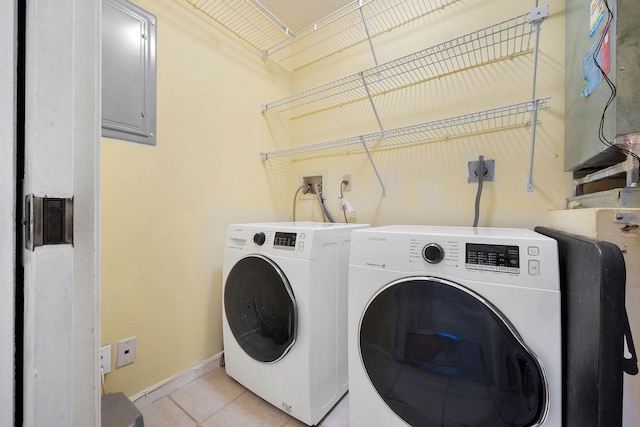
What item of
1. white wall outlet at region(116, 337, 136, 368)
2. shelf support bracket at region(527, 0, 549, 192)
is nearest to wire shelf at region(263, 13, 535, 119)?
shelf support bracket at region(527, 0, 549, 192)

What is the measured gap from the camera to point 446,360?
2.53 ft

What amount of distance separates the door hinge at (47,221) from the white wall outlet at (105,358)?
0.99m

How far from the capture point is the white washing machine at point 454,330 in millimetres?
679

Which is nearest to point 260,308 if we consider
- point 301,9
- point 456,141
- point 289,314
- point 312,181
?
point 289,314

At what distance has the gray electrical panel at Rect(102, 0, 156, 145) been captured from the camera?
1110 millimetres

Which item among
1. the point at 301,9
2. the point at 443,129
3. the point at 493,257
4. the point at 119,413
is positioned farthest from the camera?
the point at 301,9

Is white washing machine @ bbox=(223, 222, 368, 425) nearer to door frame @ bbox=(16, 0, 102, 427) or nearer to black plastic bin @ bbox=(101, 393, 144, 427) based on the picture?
black plastic bin @ bbox=(101, 393, 144, 427)

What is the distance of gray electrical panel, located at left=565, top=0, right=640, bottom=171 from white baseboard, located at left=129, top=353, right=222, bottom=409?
78.3 inches

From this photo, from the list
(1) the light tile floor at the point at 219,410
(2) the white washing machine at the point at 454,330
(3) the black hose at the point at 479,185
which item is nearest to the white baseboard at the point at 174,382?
(1) the light tile floor at the point at 219,410

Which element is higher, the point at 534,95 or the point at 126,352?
the point at 534,95

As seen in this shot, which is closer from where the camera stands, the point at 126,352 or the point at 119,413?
the point at 119,413

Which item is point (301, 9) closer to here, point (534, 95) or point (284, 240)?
point (534, 95)

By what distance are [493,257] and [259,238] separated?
0.95 m

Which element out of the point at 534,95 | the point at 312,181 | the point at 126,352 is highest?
the point at 534,95
